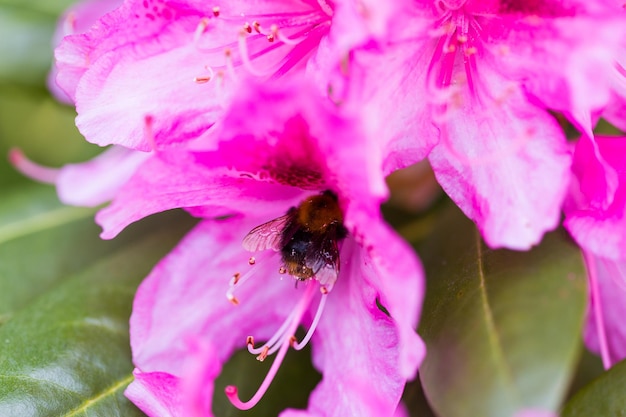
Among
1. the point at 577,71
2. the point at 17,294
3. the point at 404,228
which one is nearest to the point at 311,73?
Result: the point at 577,71

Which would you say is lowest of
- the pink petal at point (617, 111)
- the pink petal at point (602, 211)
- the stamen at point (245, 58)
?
the pink petal at point (602, 211)

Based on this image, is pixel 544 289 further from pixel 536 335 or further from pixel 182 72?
pixel 182 72

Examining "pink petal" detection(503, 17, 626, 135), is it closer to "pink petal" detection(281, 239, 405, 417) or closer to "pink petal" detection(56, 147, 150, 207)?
"pink petal" detection(281, 239, 405, 417)

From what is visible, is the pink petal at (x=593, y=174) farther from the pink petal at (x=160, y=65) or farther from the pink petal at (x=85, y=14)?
the pink petal at (x=85, y=14)

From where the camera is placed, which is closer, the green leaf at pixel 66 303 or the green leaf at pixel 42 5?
the green leaf at pixel 66 303

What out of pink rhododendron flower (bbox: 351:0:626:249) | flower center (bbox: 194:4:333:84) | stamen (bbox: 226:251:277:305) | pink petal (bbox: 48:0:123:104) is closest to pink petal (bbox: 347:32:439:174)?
pink rhododendron flower (bbox: 351:0:626:249)

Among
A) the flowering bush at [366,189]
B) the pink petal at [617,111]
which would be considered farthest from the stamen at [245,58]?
the pink petal at [617,111]
